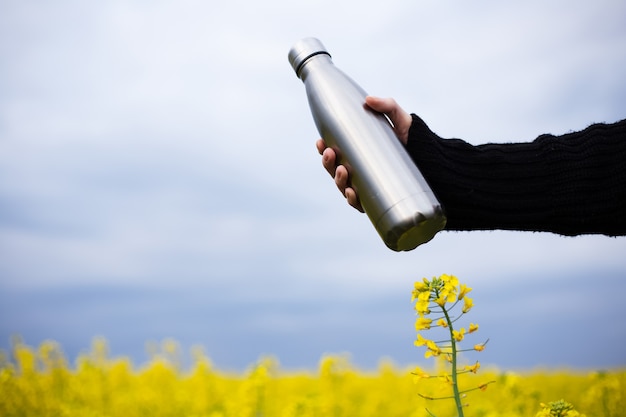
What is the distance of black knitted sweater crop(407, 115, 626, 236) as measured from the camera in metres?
2.27

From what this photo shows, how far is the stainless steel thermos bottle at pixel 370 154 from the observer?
1.87 meters

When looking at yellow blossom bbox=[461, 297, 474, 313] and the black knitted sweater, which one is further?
the black knitted sweater

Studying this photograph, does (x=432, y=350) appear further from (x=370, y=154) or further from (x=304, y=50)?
(x=304, y=50)

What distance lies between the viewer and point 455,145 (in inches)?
94.2

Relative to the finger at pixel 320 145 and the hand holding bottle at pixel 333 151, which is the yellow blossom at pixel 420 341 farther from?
the finger at pixel 320 145

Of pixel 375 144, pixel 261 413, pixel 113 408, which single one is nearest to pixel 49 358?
pixel 113 408

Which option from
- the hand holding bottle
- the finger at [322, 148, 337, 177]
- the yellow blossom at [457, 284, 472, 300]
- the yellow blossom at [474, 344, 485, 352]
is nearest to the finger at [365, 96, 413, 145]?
the hand holding bottle

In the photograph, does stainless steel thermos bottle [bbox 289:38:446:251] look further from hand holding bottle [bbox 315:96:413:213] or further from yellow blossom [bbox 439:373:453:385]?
yellow blossom [bbox 439:373:453:385]

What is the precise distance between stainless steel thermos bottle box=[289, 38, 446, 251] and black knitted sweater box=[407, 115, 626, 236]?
253 millimetres

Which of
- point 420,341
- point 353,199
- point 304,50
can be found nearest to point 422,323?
point 420,341

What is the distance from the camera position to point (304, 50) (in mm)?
2260

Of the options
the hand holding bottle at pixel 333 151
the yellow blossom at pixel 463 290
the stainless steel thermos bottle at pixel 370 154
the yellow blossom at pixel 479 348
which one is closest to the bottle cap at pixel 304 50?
the stainless steel thermos bottle at pixel 370 154

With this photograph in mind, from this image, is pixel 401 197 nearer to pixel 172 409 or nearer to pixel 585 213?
pixel 585 213

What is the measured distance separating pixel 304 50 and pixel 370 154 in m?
0.52
